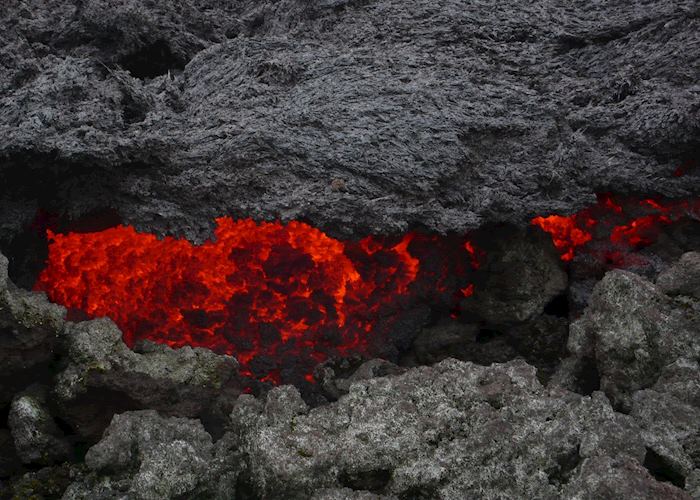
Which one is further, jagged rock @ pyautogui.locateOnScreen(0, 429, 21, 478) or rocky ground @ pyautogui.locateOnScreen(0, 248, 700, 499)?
jagged rock @ pyautogui.locateOnScreen(0, 429, 21, 478)

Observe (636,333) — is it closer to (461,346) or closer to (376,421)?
(461,346)

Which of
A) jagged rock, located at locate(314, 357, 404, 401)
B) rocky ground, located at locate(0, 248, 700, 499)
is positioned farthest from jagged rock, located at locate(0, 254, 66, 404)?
jagged rock, located at locate(314, 357, 404, 401)

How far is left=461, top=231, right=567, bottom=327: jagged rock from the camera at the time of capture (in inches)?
232

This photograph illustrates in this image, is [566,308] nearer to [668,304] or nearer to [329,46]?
[668,304]

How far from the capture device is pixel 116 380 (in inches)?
191

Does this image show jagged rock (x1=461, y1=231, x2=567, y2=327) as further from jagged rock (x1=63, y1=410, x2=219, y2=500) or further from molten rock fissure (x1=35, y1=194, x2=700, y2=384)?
jagged rock (x1=63, y1=410, x2=219, y2=500)

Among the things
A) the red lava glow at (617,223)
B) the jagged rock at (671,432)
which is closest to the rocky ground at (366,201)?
the jagged rock at (671,432)

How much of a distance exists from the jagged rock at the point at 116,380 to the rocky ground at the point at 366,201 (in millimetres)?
16

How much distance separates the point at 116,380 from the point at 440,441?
7.18 ft

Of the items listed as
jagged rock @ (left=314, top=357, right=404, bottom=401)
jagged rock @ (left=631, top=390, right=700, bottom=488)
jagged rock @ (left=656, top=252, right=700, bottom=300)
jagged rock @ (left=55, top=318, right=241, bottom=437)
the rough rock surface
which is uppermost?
the rough rock surface

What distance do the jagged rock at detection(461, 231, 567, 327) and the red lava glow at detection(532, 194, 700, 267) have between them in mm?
206

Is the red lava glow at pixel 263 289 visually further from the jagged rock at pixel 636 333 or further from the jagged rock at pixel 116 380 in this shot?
the jagged rock at pixel 636 333

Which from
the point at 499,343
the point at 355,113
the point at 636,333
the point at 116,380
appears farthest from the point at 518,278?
the point at 116,380

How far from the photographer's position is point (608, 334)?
4.78 m
